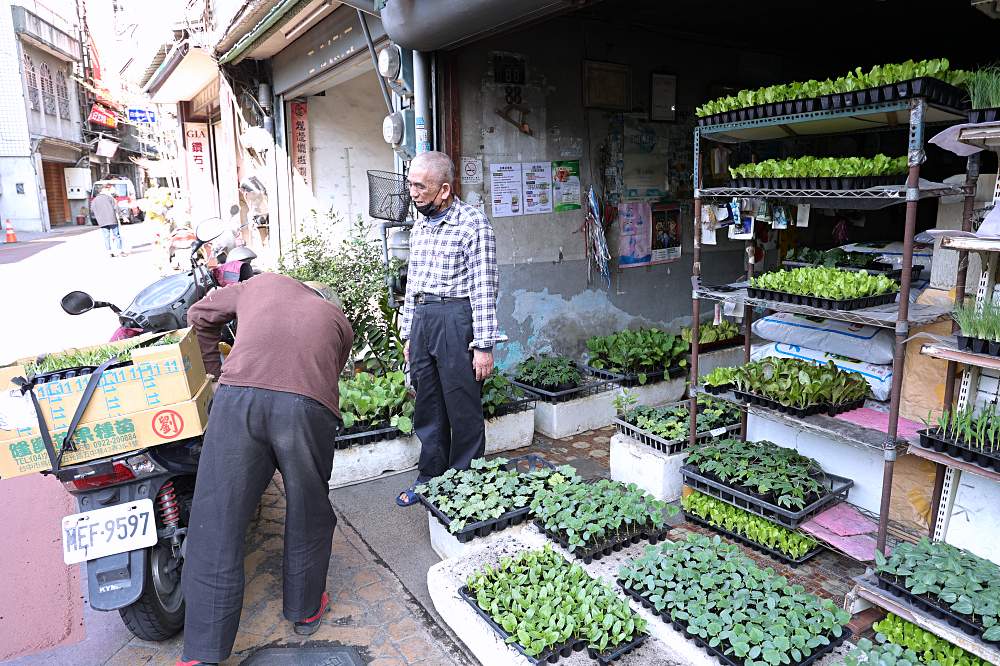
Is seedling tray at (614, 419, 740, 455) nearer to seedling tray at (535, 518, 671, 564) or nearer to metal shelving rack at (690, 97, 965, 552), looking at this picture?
metal shelving rack at (690, 97, 965, 552)

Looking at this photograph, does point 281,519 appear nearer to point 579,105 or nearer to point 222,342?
point 222,342

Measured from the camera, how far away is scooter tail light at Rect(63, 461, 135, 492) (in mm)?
2924

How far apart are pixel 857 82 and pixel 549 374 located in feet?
11.4

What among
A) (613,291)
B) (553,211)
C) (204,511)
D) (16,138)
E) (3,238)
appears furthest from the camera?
(16,138)

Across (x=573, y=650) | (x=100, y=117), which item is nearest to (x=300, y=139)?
(x=573, y=650)

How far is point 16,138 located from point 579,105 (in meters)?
31.0

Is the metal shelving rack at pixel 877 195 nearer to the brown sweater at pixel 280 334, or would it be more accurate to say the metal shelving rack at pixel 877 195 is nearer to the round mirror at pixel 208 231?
the brown sweater at pixel 280 334

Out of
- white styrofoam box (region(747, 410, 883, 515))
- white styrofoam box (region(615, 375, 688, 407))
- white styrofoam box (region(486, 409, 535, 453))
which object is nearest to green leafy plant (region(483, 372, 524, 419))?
white styrofoam box (region(486, 409, 535, 453))

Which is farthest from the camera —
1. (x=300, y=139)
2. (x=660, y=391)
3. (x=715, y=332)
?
(x=300, y=139)

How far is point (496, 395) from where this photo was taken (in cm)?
541

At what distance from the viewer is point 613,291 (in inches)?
296

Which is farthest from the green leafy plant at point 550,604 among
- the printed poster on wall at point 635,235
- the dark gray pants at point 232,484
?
the printed poster on wall at point 635,235

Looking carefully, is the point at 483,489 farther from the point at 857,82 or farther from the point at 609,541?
the point at 857,82

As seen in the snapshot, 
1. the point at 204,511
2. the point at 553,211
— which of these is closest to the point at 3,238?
the point at 553,211
